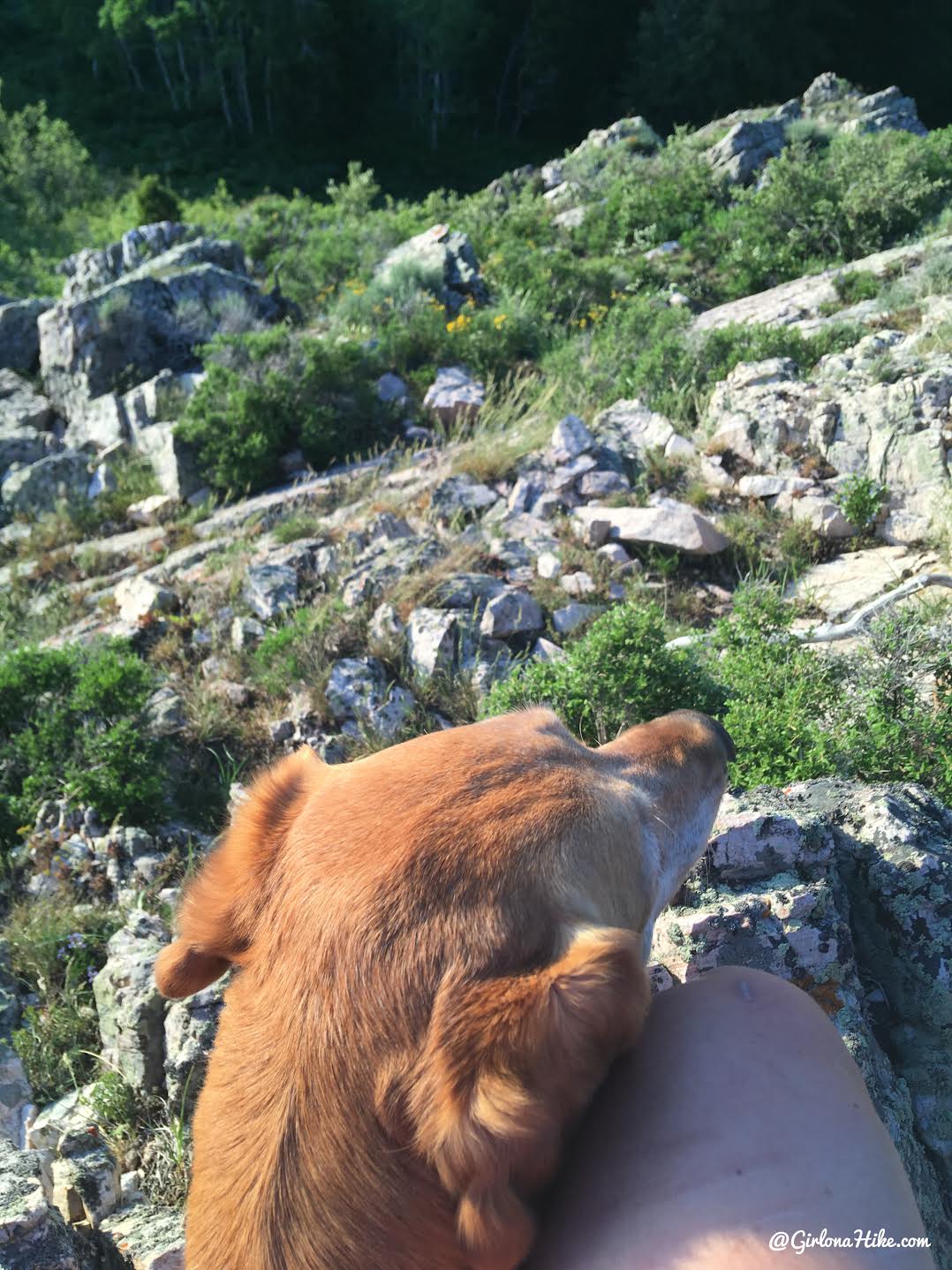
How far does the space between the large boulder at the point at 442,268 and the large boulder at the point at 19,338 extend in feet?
15.3

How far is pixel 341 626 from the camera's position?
499 cm

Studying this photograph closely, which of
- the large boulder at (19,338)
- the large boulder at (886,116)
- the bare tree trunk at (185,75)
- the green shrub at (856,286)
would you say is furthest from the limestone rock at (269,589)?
the bare tree trunk at (185,75)

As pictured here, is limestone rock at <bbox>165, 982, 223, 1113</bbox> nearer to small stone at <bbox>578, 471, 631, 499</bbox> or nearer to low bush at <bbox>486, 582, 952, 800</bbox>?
low bush at <bbox>486, 582, 952, 800</bbox>

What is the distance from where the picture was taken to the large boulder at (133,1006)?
111 inches

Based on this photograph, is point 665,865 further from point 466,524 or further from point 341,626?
point 466,524

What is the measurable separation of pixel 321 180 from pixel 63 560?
90.6 feet

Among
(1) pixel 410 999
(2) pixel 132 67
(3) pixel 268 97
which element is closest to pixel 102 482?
(1) pixel 410 999

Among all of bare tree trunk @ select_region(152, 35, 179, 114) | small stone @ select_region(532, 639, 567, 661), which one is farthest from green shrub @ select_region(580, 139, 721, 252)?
bare tree trunk @ select_region(152, 35, 179, 114)

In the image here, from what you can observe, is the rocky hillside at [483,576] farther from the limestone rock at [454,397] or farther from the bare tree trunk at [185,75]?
the bare tree trunk at [185,75]

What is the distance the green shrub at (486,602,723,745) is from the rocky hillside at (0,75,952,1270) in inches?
0.7

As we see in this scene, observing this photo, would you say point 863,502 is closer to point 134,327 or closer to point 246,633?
point 246,633

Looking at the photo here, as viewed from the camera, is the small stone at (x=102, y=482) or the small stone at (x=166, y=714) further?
the small stone at (x=102, y=482)

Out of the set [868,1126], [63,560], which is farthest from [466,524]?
[868,1126]

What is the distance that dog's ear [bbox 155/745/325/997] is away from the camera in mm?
1577
